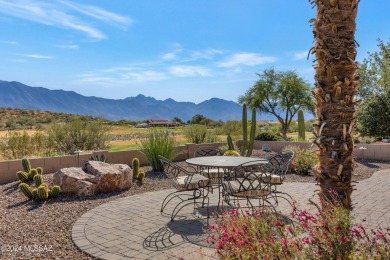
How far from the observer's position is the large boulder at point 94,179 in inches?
257

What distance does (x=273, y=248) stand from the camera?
92.3 inches

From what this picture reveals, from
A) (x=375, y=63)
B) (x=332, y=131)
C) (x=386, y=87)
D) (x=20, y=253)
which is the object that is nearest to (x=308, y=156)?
(x=332, y=131)

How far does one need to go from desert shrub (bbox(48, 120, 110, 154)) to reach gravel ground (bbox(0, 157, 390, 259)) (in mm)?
3909

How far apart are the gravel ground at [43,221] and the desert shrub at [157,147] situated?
1325 millimetres

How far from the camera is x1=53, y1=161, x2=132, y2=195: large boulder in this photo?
21.5 ft

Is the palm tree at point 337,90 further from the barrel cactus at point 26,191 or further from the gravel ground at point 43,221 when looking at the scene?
the barrel cactus at point 26,191

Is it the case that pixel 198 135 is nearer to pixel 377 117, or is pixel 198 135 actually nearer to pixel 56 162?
pixel 56 162

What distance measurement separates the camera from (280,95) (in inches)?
1093

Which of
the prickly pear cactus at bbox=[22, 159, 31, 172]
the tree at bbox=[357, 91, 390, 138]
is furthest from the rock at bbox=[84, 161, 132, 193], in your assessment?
the tree at bbox=[357, 91, 390, 138]

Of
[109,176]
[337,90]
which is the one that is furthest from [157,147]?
[337,90]

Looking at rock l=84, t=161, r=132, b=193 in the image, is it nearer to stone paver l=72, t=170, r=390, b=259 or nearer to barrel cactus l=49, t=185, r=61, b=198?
stone paver l=72, t=170, r=390, b=259

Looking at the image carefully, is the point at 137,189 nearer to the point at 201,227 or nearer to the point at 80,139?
the point at 201,227

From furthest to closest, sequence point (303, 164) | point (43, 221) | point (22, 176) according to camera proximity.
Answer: point (303, 164) < point (22, 176) < point (43, 221)

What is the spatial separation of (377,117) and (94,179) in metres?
15.2
